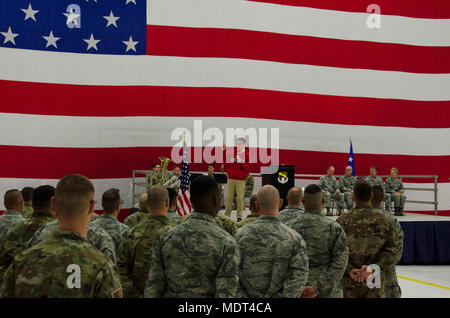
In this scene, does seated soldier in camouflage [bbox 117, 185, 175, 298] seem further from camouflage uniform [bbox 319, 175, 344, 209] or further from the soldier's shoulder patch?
camouflage uniform [bbox 319, 175, 344, 209]

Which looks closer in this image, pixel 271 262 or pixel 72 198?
pixel 72 198

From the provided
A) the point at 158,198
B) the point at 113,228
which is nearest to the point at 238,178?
the point at 113,228

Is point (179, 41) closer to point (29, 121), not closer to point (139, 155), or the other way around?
point (139, 155)

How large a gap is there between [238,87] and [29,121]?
401 cm

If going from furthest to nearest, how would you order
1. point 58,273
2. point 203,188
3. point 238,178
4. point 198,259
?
1. point 238,178
2. point 203,188
3. point 198,259
4. point 58,273

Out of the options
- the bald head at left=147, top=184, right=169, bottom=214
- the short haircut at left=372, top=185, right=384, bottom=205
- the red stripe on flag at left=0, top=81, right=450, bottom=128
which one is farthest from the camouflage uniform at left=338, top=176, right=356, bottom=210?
the bald head at left=147, top=184, right=169, bottom=214

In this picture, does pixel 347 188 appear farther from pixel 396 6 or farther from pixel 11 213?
pixel 11 213

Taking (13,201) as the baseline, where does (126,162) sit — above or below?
above

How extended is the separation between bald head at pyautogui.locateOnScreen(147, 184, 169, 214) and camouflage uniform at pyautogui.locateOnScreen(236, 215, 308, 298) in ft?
1.72

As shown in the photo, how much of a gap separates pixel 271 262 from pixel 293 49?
8.71 meters

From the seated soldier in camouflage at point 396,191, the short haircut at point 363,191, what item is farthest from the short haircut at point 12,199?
the seated soldier in camouflage at point 396,191

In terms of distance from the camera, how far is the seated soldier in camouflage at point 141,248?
2.67 m

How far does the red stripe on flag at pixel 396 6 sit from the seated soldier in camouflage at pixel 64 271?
971 centimetres

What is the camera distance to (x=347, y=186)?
9.70 meters
